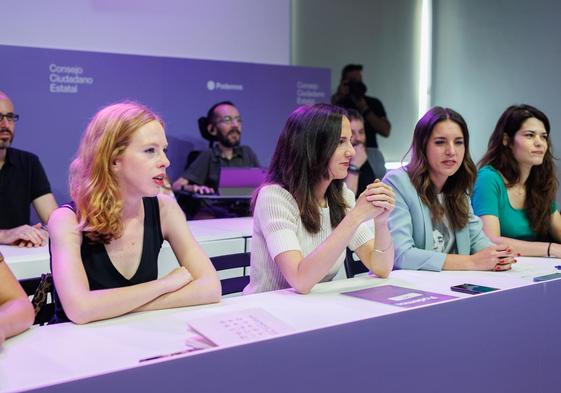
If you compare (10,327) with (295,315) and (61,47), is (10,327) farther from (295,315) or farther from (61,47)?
(61,47)

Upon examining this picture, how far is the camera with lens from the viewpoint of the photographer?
21.1 feet

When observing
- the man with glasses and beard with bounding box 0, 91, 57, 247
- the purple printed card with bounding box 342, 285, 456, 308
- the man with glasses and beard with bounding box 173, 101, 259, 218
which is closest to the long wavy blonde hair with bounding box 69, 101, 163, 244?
the purple printed card with bounding box 342, 285, 456, 308

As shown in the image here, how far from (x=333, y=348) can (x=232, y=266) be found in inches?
60.6

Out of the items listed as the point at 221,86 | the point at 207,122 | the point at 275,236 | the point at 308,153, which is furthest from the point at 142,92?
the point at 275,236

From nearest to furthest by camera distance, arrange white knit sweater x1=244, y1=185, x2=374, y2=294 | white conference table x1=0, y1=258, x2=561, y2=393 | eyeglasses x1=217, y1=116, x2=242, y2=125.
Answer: white conference table x1=0, y1=258, x2=561, y2=393
white knit sweater x1=244, y1=185, x2=374, y2=294
eyeglasses x1=217, y1=116, x2=242, y2=125

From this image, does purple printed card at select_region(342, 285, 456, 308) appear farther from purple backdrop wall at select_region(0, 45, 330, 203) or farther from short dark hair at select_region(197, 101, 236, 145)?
short dark hair at select_region(197, 101, 236, 145)

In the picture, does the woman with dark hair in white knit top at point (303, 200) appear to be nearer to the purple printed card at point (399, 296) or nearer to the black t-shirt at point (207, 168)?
the purple printed card at point (399, 296)

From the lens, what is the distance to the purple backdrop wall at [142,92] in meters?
4.33

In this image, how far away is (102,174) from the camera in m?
1.75

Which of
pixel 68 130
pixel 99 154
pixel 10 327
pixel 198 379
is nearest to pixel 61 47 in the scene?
pixel 68 130

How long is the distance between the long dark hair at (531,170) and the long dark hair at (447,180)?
613mm

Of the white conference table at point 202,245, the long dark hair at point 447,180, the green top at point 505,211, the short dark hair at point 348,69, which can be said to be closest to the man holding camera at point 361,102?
the short dark hair at point 348,69

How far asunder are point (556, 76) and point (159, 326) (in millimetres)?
5303

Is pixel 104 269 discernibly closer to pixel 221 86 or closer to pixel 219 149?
pixel 219 149
